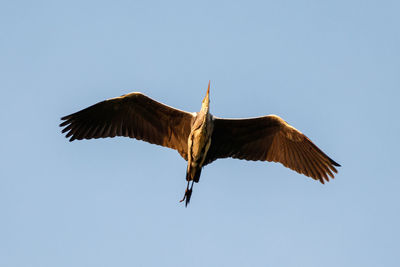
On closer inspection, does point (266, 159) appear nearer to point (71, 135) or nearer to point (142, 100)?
point (142, 100)

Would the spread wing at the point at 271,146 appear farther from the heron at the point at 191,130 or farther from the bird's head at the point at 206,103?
the bird's head at the point at 206,103

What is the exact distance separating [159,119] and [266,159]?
283 cm

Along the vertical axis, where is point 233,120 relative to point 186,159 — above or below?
above

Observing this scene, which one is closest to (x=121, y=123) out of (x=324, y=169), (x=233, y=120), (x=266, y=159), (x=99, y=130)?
(x=99, y=130)

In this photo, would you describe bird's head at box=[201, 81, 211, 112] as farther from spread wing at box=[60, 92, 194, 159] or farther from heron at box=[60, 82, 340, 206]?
spread wing at box=[60, 92, 194, 159]

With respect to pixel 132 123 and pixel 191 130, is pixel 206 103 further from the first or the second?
pixel 132 123

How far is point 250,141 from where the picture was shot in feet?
49.6

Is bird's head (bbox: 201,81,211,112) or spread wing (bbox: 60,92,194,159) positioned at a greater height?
bird's head (bbox: 201,81,211,112)

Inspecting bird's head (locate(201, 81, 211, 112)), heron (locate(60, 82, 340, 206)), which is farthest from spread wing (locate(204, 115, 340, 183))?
bird's head (locate(201, 81, 211, 112))

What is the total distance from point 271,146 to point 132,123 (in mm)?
3461

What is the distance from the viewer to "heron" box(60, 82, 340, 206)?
14609 millimetres

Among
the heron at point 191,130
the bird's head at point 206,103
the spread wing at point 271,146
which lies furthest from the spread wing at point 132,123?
the spread wing at point 271,146

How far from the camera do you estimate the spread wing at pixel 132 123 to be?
48.3ft

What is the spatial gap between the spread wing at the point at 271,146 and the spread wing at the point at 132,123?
892 millimetres
